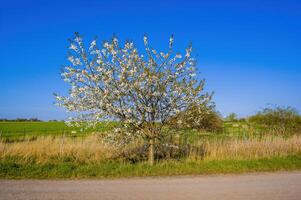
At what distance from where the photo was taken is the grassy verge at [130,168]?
43.3 ft

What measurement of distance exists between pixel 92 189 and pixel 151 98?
19.5 feet

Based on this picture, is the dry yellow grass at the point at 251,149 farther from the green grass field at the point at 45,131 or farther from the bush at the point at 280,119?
the bush at the point at 280,119

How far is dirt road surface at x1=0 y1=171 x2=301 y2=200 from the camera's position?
9422mm

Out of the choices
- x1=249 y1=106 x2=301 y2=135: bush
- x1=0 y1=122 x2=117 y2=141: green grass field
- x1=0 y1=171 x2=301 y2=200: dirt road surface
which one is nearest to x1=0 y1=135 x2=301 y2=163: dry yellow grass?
x1=0 y1=122 x2=117 y2=141: green grass field

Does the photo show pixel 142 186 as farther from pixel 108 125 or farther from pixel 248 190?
pixel 108 125

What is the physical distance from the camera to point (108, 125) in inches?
619

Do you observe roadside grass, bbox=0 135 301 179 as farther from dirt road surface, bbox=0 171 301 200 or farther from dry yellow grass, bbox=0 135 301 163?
dirt road surface, bbox=0 171 301 200

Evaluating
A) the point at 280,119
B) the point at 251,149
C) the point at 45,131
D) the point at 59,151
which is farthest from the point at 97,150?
the point at 45,131

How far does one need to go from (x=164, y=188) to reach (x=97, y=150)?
8201 millimetres

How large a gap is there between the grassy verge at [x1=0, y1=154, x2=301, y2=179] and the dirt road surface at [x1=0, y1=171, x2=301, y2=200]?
44.2 inches

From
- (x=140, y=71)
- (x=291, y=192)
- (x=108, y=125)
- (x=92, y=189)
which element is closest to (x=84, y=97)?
(x=108, y=125)

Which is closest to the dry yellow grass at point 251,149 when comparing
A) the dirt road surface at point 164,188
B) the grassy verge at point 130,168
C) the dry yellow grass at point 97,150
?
the dry yellow grass at point 97,150

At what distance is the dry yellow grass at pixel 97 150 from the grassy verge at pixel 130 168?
964 mm

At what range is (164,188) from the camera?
1064 cm
